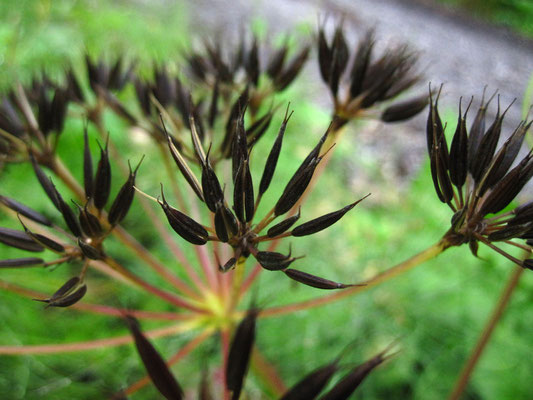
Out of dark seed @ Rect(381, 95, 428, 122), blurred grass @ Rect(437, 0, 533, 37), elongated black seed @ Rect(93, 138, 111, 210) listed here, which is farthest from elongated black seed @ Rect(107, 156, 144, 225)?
blurred grass @ Rect(437, 0, 533, 37)

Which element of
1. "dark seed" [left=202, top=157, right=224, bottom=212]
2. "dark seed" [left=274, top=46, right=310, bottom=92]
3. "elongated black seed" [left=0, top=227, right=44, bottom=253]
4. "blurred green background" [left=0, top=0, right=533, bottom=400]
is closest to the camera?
"dark seed" [left=202, top=157, right=224, bottom=212]

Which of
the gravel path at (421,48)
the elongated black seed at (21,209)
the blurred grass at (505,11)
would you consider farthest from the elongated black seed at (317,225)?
the blurred grass at (505,11)

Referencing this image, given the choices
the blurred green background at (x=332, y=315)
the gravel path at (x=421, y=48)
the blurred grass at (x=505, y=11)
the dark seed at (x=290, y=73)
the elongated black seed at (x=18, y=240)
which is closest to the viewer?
the elongated black seed at (x=18, y=240)

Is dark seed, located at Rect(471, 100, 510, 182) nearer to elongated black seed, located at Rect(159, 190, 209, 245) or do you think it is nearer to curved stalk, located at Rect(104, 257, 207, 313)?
elongated black seed, located at Rect(159, 190, 209, 245)

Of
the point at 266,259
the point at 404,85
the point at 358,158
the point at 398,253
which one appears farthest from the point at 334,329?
the point at 358,158

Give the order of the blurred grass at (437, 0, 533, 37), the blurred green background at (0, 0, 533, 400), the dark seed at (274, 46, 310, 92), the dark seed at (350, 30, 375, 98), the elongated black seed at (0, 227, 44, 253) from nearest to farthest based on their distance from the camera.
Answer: the elongated black seed at (0, 227, 44, 253), the dark seed at (350, 30, 375, 98), the dark seed at (274, 46, 310, 92), the blurred grass at (437, 0, 533, 37), the blurred green background at (0, 0, 533, 400)

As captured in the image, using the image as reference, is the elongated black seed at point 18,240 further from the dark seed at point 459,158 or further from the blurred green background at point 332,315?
the dark seed at point 459,158

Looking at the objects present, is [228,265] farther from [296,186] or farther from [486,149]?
[486,149]
